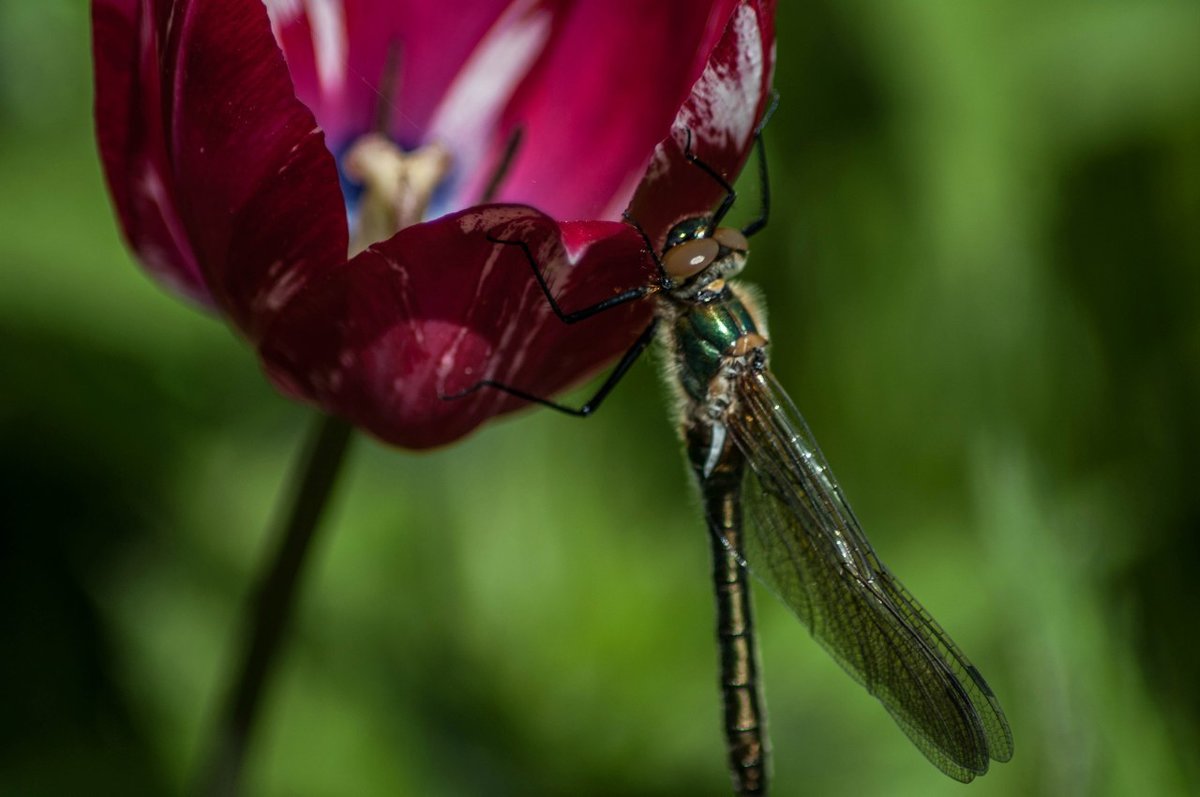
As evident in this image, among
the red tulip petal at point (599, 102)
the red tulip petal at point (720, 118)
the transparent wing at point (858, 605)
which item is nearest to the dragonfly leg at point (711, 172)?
the red tulip petal at point (720, 118)

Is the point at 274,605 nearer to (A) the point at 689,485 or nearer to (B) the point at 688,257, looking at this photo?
(B) the point at 688,257

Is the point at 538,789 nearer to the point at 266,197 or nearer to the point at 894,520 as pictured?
the point at 894,520

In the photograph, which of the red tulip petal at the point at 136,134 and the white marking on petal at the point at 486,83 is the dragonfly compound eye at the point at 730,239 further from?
the red tulip petal at the point at 136,134

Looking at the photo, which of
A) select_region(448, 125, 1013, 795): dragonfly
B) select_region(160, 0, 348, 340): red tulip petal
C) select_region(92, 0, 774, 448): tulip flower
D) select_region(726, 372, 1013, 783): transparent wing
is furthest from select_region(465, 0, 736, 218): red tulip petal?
select_region(160, 0, 348, 340): red tulip petal

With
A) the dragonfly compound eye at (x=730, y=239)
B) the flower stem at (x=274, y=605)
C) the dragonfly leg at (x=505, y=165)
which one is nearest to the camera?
the flower stem at (x=274, y=605)

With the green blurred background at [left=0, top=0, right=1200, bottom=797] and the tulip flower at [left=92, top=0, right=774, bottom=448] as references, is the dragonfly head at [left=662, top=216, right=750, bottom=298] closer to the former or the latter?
the tulip flower at [left=92, top=0, right=774, bottom=448]

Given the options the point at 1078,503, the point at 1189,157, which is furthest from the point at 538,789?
the point at 1189,157
